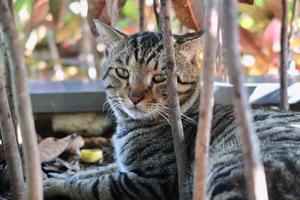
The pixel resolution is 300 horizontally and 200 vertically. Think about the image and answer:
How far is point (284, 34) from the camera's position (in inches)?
99.4

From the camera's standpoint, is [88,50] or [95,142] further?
[88,50]

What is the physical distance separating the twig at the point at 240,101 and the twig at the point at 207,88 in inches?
1.7

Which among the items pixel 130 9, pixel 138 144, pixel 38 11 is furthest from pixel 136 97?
pixel 130 9

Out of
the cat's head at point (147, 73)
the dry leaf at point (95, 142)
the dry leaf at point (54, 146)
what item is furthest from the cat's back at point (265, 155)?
the dry leaf at point (95, 142)

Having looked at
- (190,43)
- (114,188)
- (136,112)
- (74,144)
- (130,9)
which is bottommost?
(114,188)

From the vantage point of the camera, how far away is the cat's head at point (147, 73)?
95.4 inches

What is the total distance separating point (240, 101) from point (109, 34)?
1.37 metres

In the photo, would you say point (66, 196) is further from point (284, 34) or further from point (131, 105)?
point (284, 34)

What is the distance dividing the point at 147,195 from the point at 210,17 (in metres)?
1.06

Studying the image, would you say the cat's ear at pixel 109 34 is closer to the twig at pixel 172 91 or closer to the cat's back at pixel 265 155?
the cat's back at pixel 265 155

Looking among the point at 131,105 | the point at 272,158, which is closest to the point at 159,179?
the point at 131,105

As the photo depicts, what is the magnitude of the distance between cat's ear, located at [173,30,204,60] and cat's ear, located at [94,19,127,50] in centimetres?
23

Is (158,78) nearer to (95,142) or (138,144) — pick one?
(138,144)

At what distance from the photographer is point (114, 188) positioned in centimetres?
229
